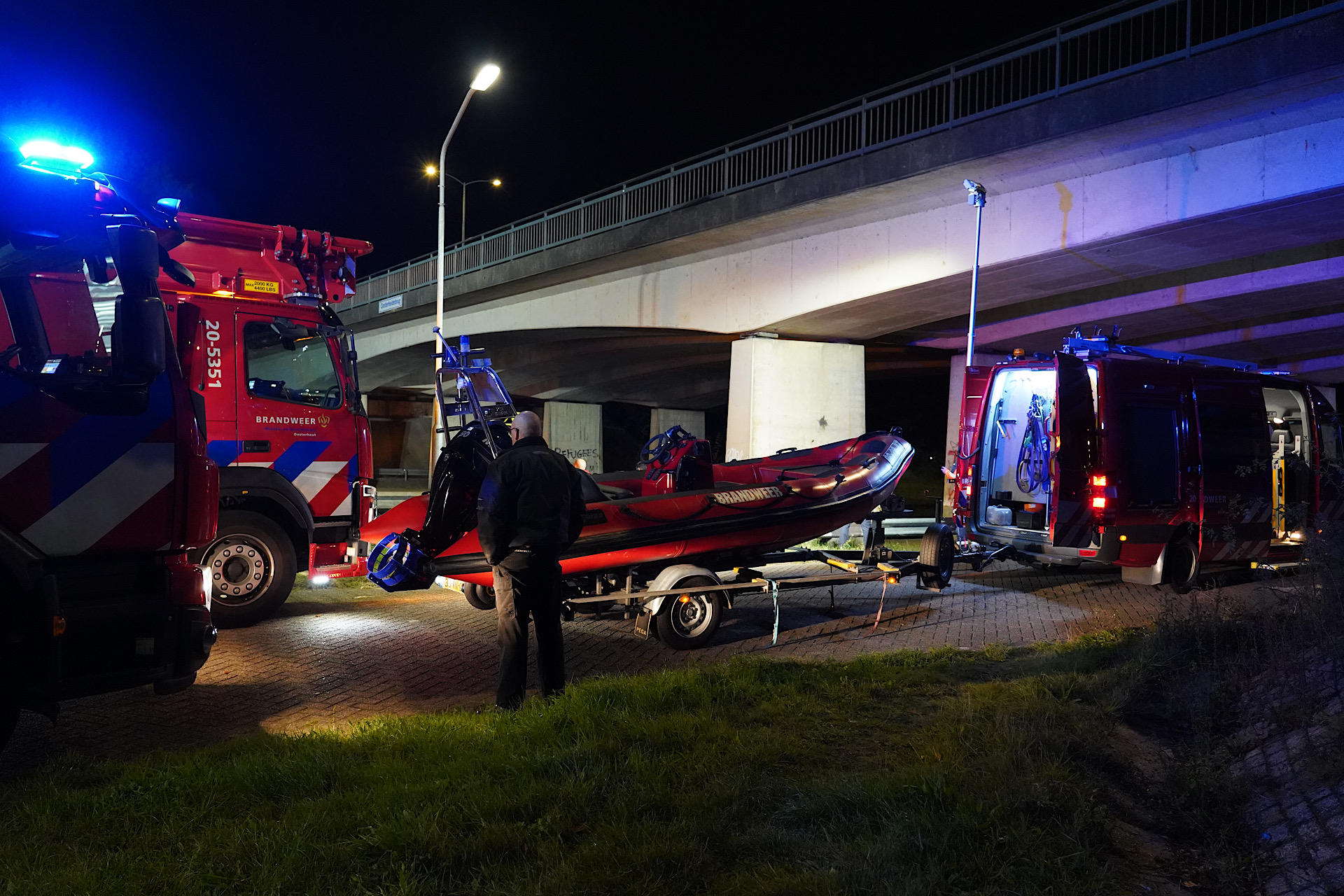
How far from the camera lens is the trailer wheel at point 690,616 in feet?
23.8

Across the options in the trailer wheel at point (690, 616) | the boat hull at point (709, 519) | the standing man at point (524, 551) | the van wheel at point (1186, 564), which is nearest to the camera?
the standing man at point (524, 551)

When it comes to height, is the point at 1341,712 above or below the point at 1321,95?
below

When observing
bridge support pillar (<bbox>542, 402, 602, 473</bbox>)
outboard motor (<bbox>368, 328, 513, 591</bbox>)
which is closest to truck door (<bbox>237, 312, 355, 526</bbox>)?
outboard motor (<bbox>368, 328, 513, 591</bbox>)

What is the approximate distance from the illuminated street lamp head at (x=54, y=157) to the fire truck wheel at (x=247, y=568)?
12.4ft

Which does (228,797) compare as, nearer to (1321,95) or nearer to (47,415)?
(47,415)

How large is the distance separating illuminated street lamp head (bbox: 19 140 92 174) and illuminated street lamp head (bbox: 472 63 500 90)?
1027 centimetres

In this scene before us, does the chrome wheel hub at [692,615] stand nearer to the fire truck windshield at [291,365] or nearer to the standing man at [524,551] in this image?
the standing man at [524,551]

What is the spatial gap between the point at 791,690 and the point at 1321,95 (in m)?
9.65

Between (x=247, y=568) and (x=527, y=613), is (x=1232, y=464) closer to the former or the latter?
(x=527, y=613)

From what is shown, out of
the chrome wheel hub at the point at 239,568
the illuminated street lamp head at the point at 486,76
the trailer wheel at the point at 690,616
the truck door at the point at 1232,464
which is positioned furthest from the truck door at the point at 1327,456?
the illuminated street lamp head at the point at 486,76

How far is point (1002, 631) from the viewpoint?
8.00m

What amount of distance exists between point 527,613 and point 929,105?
11.4 metres

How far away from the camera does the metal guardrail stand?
450 inches

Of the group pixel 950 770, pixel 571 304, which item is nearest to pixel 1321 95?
pixel 950 770
